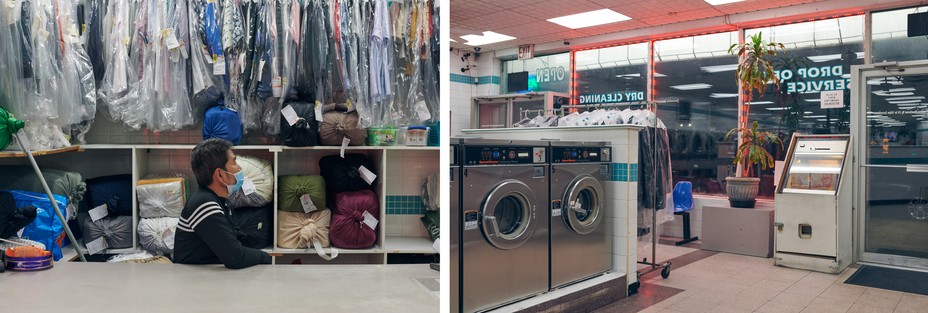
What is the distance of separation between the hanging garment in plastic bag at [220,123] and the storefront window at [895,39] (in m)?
5.61

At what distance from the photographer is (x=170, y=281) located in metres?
2.10

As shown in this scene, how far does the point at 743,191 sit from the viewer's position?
6.10 m

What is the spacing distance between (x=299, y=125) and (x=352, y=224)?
0.64m

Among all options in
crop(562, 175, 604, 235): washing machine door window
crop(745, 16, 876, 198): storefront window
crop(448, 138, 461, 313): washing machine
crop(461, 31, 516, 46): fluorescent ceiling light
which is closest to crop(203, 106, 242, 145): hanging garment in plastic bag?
crop(448, 138, 461, 313): washing machine

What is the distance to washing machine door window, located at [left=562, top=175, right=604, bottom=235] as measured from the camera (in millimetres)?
3938

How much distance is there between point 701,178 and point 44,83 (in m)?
6.19

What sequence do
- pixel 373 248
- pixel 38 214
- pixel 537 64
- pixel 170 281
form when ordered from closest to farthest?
1. pixel 170 281
2. pixel 38 214
3. pixel 373 248
4. pixel 537 64

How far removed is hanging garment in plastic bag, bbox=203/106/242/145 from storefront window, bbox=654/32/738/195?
5.13 meters

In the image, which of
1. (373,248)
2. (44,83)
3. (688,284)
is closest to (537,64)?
(688,284)

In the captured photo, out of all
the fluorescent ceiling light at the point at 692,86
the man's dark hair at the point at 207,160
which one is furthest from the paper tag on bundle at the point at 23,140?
the fluorescent ceiling light at the point at 692,86

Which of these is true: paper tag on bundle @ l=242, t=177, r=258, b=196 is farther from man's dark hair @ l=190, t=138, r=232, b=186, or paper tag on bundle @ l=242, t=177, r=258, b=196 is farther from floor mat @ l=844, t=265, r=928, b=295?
floor mat @ l=844, t=265, r=928, b=295

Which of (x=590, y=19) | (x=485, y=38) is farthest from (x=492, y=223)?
(x=485, y=38)

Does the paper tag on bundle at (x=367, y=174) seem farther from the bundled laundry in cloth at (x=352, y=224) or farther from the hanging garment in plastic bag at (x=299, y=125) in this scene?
the hanging garment in plastic bag at (x=299, y=125)

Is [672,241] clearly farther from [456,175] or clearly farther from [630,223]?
[456,175]
